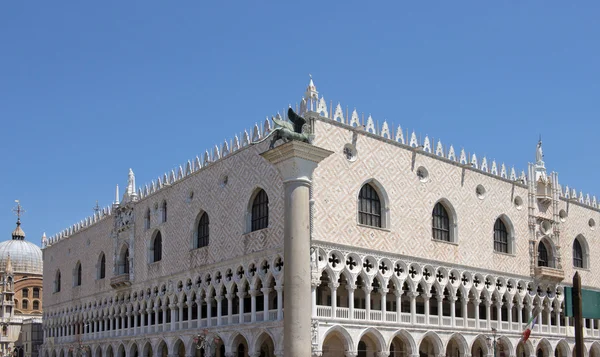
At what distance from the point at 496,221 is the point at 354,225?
369 inches

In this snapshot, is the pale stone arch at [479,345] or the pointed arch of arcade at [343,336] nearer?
the pointed arch of arcade at [343,336]

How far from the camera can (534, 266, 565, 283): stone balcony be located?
116 feet

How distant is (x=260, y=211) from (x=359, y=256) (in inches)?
168

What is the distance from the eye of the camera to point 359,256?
28.1 metres

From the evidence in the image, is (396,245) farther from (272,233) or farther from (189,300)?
(189,300)

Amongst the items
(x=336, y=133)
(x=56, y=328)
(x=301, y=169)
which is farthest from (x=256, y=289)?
(x=56, y=328)

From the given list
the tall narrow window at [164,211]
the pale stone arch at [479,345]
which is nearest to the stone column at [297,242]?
the pale stone arch at [479,345]

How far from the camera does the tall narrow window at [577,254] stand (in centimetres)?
3869

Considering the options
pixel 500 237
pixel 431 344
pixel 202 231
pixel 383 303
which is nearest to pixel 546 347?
pixel 500 237

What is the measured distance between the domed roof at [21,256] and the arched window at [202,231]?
42.3 m

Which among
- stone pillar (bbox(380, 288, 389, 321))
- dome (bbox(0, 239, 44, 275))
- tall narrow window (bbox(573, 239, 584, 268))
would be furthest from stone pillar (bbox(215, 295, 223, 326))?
dome (bbox(0, 239, 44, 275))

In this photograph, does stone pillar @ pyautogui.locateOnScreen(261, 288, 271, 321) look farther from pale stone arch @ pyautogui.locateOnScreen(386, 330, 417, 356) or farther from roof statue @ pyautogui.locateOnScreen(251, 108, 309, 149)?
roof statue @ pyautogui.locateOnScreen(251, 108, 309, 149)

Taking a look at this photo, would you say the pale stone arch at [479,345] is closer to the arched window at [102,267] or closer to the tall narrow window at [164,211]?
the tall narrow window at [164,211]

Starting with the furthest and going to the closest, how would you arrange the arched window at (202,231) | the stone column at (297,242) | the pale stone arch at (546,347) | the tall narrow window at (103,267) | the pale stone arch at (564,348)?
the tall narrow window at (103,267) < the pale stone arch at (564,348) < the pale stone arch at (546,347) < the arched window at (202,231) < the stone column at (297,242)
